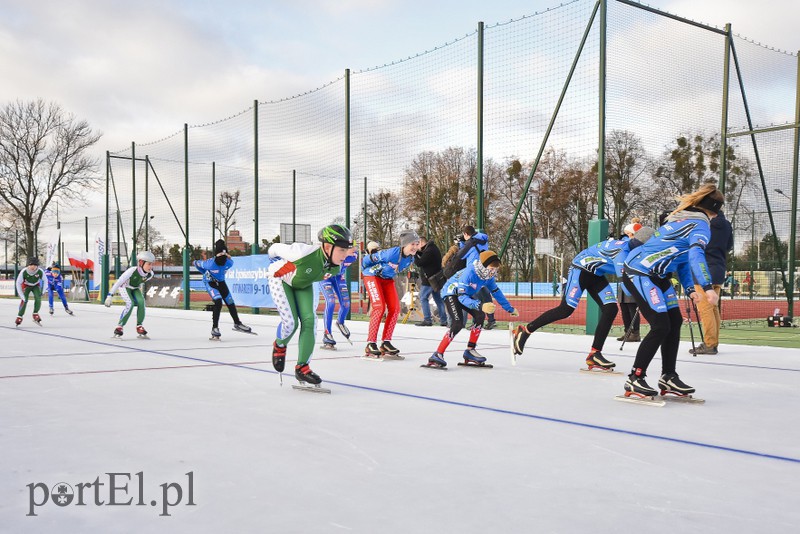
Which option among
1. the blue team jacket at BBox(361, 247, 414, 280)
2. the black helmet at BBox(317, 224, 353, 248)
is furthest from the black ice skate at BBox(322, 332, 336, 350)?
the black helmet at BBox(317, 224, 353, 248)

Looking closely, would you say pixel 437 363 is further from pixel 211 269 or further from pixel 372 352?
pixel 211 269

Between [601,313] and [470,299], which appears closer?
[601,313]

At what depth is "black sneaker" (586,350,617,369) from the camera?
23.9ft

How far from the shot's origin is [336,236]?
589cm

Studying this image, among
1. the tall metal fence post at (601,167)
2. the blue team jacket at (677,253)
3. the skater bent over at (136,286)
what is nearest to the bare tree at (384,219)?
the tall metal fence post at (601,167)

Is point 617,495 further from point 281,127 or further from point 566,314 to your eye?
point 281,127

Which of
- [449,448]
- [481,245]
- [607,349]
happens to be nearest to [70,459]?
[449,448]

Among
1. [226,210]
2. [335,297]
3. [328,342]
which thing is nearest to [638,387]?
[328,342]

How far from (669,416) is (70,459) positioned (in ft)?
12.9

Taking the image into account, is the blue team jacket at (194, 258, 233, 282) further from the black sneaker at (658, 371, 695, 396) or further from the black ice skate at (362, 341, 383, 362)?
the black sneaker at (658, 371, 695, 396)

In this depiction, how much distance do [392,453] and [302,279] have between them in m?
2.49

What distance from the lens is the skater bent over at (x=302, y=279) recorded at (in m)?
5.85

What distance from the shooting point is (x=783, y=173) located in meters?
16.1

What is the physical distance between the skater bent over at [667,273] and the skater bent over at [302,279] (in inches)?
97.7
